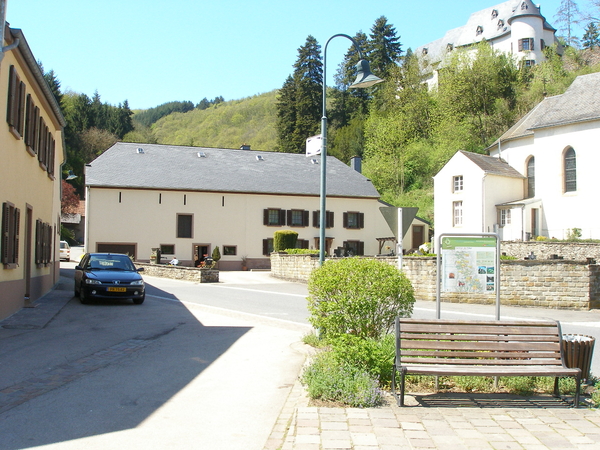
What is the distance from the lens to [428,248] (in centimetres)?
3117

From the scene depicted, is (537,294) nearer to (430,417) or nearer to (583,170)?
(430,417)

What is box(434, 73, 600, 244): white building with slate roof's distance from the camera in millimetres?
37156

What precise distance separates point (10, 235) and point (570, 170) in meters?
35.8

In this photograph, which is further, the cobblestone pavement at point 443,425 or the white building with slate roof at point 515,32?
the white building with slate roof at point 515,32

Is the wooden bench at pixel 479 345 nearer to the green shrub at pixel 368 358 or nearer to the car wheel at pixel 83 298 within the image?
the green shrub at pixel 368 358

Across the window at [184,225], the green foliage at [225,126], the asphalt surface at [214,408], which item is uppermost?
the green foliage at [225,126]

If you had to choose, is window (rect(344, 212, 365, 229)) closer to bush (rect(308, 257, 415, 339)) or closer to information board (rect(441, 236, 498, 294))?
information board (rect(441, 236, 498, 294))

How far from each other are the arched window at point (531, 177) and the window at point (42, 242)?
1341 inches

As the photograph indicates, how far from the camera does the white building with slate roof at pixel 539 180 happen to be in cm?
3716

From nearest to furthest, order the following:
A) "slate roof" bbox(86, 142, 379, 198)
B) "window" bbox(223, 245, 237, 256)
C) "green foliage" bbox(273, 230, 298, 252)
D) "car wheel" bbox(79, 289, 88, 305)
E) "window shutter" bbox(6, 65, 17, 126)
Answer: "window shutter" bbox(6, 65, 17, 126)
"car wheel" bbox(79, 289, 88, 305)
"green foliage" bbox(273, 230, 298, 252)
"slate roof" bbox(86, 142, 379, 198)
"window" bbox(223, 245, 237, 256)

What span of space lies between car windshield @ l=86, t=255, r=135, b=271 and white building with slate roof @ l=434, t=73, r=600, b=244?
93.7ft

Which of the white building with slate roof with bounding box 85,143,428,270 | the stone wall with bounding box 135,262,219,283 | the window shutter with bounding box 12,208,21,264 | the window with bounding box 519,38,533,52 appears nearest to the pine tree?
the window with bounding box 519,38,533,52

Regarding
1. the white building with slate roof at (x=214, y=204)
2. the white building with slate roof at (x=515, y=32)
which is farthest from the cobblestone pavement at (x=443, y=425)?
the white building with slate roof at (x=515, y=32)

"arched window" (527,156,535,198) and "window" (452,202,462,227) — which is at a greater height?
"arched window" (527,156,535,198)
